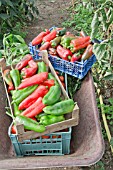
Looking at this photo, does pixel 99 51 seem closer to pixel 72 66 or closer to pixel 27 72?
pixel 72 66

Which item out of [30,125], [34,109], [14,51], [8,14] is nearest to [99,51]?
[34,109]

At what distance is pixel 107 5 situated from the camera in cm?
214

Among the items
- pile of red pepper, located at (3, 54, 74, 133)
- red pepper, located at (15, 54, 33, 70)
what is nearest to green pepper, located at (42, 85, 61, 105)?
pile of red pepper, located at (3, 54, 74, 133)

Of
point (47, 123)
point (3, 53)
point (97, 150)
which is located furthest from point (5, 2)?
point (97, 150)

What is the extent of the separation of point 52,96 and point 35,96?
0.17m

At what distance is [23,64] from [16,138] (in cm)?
83

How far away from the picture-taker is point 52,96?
215 cm

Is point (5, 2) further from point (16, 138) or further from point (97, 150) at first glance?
point (97, 150)

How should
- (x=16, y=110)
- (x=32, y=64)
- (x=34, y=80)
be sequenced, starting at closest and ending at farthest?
1. (x=16, y=110)
2. (x=34, y=80)
3. (x=32, y=64)

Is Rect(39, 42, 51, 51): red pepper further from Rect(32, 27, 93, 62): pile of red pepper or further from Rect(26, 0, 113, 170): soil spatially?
Rect(26, 0, 113, 170): soil

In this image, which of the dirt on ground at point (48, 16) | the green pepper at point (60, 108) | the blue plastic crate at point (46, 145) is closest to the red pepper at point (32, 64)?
the green pepper at point (60, 108)

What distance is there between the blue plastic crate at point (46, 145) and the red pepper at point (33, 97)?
0.99 feet

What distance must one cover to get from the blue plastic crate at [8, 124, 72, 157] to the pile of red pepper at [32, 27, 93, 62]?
0.88m

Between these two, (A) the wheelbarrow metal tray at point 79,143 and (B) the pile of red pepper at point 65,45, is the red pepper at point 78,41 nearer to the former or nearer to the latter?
(B) the pile of red pepper at point 65,45
